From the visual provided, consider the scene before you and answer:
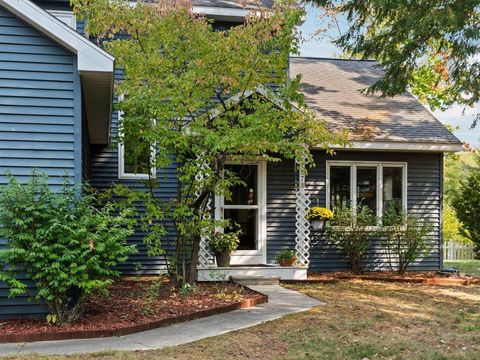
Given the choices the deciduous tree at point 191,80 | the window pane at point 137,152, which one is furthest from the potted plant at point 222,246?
the window pane at point 137,152

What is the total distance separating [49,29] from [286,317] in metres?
4.75

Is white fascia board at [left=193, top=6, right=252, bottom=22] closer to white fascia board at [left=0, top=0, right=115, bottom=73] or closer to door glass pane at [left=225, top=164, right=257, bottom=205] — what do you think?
door glass pane at [left=225, top=164, right=257, bottom=205]

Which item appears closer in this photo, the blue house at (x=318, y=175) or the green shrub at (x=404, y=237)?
the blue house at (x=318, y=175)

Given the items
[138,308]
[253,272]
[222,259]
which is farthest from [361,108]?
[138,308]

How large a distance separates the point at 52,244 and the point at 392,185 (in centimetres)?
877

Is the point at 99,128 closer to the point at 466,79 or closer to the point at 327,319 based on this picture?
the point at 327,319

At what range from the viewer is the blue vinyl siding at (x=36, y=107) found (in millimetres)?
6879

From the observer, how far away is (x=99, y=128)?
33.9ft

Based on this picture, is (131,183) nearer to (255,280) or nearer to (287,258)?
(255,280)

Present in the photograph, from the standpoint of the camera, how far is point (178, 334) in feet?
21.7

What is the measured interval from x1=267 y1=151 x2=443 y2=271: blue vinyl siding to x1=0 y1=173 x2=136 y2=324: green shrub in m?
5.87

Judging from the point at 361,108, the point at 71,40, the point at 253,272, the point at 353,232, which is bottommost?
the point at 253,272

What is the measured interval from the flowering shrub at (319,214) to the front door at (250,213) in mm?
1007

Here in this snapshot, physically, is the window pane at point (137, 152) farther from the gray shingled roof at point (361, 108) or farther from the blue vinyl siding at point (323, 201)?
the gray shingled roof at point (361, 108)
